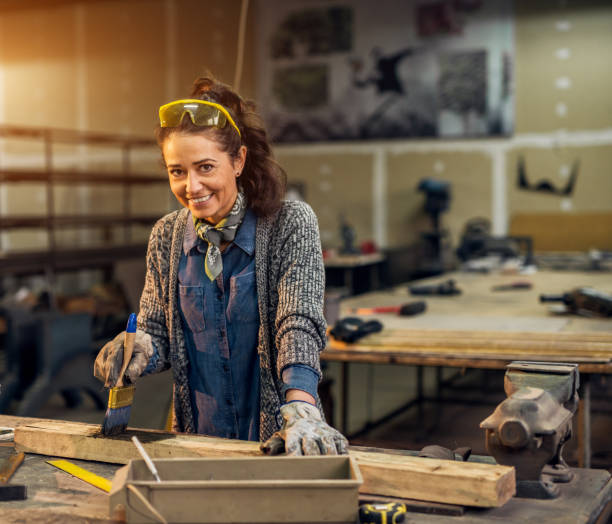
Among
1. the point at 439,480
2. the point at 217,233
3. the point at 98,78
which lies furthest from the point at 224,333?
the point at 98,78

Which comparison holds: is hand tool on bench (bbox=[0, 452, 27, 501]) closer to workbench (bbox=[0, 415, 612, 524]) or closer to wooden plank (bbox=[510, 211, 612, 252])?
workbench (bbox=[0, 415, 612, 524])

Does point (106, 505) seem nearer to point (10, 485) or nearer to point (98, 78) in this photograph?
point (10, 485)

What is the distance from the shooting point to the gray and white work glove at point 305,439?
1.29 m

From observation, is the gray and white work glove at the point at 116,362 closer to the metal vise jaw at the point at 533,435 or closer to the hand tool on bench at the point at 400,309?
the metal vise jaw at the point at 533,435

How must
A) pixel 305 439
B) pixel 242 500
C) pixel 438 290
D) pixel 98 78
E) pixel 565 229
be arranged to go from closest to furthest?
pixel 242 500
pixel 305 439
pixel 438 290
pixel 565 229
pixel 98 78

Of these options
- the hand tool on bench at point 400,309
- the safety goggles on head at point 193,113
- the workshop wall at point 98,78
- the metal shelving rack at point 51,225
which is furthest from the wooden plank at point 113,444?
the workshop wall at point 98,78

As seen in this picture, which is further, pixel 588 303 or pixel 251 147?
pixel 588 303

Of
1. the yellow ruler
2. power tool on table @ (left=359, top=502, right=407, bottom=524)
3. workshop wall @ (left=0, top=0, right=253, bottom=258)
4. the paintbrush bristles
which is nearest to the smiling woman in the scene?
the paintbrush bristles

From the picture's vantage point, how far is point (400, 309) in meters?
3.40

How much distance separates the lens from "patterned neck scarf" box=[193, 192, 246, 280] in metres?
1.78

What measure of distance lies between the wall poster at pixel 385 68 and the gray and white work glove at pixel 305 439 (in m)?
7.33

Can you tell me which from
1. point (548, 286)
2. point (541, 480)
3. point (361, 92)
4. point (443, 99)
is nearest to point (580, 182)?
point (443, 99)

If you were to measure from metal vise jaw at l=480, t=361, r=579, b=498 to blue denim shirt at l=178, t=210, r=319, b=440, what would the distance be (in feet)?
2.19

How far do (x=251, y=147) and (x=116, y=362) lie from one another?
63 centimetres
